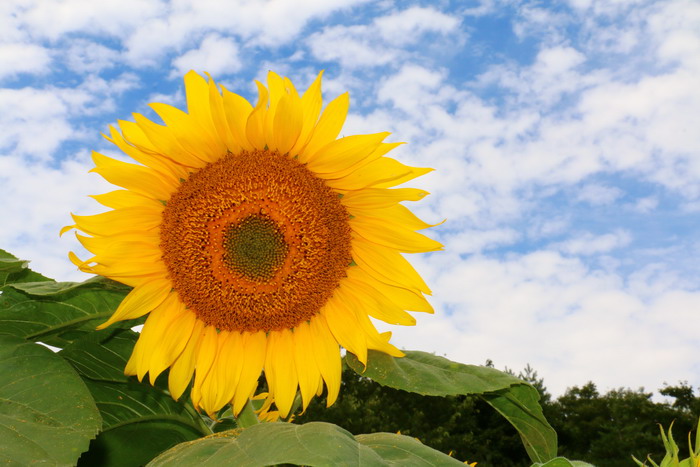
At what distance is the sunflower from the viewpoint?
2.16 m

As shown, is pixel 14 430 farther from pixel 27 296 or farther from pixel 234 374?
pixel 234 374

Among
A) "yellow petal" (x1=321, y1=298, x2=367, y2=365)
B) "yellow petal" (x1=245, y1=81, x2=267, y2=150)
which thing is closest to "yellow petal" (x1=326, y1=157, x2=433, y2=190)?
"yellow petal" (x1=245, y1=81, x2=267, y2=150)

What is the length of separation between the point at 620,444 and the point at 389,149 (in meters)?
15.9

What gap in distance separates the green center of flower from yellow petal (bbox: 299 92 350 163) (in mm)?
280

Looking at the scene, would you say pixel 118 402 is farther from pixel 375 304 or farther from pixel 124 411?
pixel 375 304

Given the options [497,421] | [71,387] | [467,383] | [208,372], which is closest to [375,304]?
[467,383]

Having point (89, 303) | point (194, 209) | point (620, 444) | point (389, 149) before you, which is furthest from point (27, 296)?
point (620, 444)

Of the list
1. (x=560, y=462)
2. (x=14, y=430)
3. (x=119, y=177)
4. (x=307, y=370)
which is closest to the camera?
(x=560, y=462)

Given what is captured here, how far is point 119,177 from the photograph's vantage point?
7.12 feet

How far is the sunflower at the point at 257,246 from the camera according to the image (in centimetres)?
216

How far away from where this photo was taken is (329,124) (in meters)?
2.16

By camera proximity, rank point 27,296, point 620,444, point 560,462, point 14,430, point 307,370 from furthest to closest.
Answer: point 620,444
point 307,370
point 27,296
point 14,430
point 560,462

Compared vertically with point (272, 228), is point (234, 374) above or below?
below

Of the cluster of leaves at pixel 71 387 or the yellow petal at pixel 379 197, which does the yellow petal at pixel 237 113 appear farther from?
the cluster of leaves at pixel 71 387
